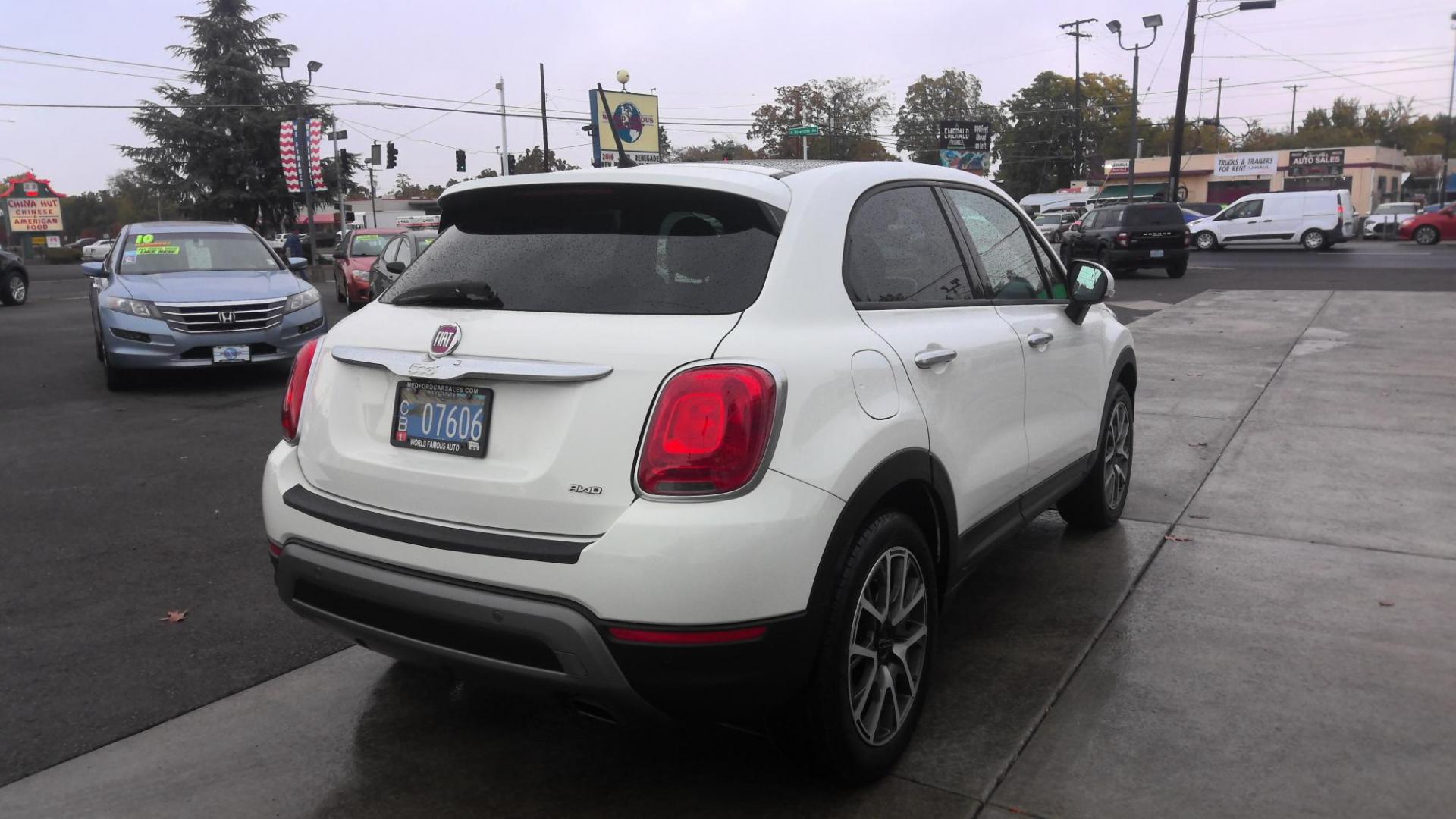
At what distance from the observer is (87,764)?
3.11 metres

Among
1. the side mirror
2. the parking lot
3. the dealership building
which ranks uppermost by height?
the dealership building

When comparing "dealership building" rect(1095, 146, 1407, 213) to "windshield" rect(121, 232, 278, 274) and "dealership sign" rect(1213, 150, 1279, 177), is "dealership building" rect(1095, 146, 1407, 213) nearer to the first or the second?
"dealership sign" rect(1213, 150, 1279, 177)

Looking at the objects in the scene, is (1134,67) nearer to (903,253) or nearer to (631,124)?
(631,124)

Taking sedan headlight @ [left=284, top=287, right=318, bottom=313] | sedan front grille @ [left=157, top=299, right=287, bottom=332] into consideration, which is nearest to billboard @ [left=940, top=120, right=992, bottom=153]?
sedan headlight @ [left=284, top=287, right=318, bottom=313]

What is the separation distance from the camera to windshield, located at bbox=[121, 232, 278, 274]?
10.2 m

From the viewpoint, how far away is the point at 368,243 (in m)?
19.9

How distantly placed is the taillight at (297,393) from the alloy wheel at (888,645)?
1.73m

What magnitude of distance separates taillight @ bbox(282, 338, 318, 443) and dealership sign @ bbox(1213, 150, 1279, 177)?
2983 inches

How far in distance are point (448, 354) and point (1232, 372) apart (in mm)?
9063

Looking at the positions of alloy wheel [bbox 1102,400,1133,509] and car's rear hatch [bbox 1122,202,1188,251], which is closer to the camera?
alloy wheel [bbox 1102,400,1133,509]

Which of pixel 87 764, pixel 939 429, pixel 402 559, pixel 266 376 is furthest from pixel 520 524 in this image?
pixel 266 376

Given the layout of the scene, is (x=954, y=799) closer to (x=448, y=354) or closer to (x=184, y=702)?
(x=448, y=354)

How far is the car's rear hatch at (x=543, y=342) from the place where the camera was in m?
2.53

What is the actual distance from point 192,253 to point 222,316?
1.46 metres
